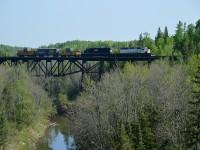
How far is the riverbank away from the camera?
46.6 meters

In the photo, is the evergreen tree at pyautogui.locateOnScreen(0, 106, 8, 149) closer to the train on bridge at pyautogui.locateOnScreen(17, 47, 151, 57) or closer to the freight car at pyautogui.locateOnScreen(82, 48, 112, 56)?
the train on bridge at pyautogui.locateOnScreen(17, 47, 151, 57)

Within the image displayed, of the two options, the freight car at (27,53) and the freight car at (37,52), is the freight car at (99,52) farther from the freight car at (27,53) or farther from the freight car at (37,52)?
the freight car at (27,53)

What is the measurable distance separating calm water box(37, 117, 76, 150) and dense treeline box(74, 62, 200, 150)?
37.9 ft

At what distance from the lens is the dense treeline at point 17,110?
46250 millimetres

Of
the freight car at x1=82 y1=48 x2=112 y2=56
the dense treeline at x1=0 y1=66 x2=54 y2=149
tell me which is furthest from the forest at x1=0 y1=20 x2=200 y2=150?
the freight car at x1=82 y1=48 x2=112 y2=56

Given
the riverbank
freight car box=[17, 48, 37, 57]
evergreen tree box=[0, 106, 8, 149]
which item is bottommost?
the riverbank

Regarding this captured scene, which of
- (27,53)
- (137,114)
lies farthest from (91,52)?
(137,114)

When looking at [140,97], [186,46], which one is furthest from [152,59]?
[140,97]

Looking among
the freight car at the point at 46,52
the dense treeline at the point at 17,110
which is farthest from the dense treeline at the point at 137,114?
the freight car at the point at 46,52

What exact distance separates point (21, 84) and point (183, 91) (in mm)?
27440

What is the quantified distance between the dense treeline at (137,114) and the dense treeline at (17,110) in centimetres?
1124

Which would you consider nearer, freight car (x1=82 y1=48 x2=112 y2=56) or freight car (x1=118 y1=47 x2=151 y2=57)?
freight car (x1=118 y1=47 x2=151 y2=57)

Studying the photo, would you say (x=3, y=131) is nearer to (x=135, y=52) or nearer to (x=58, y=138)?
(x=58, y=138)

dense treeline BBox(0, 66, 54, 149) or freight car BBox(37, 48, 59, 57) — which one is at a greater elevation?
freight car BBox(37, 48, 59, 57)
